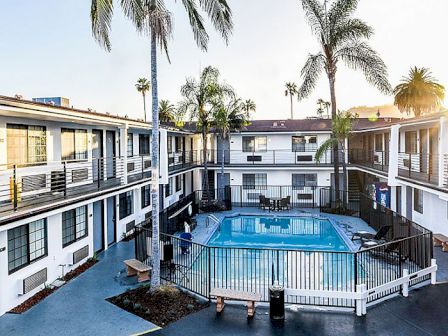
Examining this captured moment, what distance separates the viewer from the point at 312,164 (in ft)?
97.1

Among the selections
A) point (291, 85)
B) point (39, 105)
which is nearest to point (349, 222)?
point (39, 105)

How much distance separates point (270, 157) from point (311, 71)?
27.9 feet

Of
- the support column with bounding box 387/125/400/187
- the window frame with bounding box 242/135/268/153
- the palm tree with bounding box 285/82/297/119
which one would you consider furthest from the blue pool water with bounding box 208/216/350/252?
the palm tree with bounding box 285/82/297/119

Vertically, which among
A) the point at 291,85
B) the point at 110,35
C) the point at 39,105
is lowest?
the point at 39,105

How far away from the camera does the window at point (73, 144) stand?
15.1 m

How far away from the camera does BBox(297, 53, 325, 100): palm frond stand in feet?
84.5

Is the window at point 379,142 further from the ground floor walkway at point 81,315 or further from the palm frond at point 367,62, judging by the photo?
the ground floor walkway at point 81,315

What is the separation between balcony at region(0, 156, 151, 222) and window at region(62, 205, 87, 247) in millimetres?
976

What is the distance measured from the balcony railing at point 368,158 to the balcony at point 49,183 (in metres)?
17.2

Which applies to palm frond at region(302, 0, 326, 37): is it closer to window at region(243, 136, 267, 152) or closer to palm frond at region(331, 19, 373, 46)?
palm frond at region(331, 19, 373, 46)

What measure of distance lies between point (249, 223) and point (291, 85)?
5066cm

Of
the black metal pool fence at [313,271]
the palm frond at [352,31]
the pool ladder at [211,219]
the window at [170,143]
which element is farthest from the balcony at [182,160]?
the palm frond at [352,31]

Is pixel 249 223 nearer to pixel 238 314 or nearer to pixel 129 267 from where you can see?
pixel 129 267

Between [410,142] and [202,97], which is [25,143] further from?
[410,142]
